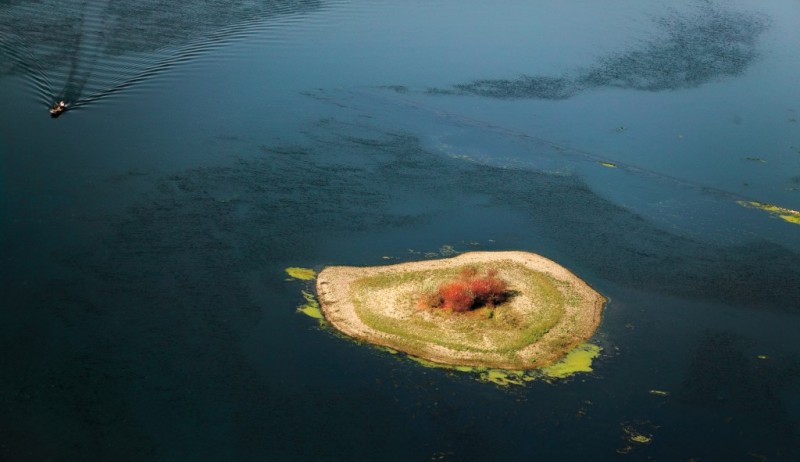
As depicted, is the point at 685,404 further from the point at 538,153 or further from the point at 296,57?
the point at 296,57

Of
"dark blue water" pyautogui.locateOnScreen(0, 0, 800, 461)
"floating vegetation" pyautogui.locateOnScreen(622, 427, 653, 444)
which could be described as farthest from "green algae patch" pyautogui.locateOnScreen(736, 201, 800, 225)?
"floating vegetation" pyautogui.locateOnScreen(622, 427, 653, 444)

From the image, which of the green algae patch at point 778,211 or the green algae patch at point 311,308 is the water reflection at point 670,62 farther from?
the green algae patch at point 311,308

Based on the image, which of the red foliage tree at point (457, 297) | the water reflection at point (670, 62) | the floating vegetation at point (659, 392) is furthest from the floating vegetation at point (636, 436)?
the water reflection at point (670, 62)

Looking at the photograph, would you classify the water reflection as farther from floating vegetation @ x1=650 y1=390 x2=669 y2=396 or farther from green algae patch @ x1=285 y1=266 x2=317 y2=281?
floating vegetation @ x1=650 y1=390 x2=669 y2=396

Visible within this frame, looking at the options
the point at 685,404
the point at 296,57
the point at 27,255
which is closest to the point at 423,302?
the point at 685,404

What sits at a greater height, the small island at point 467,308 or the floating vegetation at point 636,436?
the small island at point 467,308

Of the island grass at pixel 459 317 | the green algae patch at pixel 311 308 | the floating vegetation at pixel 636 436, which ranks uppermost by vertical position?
the island grass at pixel 459 317
